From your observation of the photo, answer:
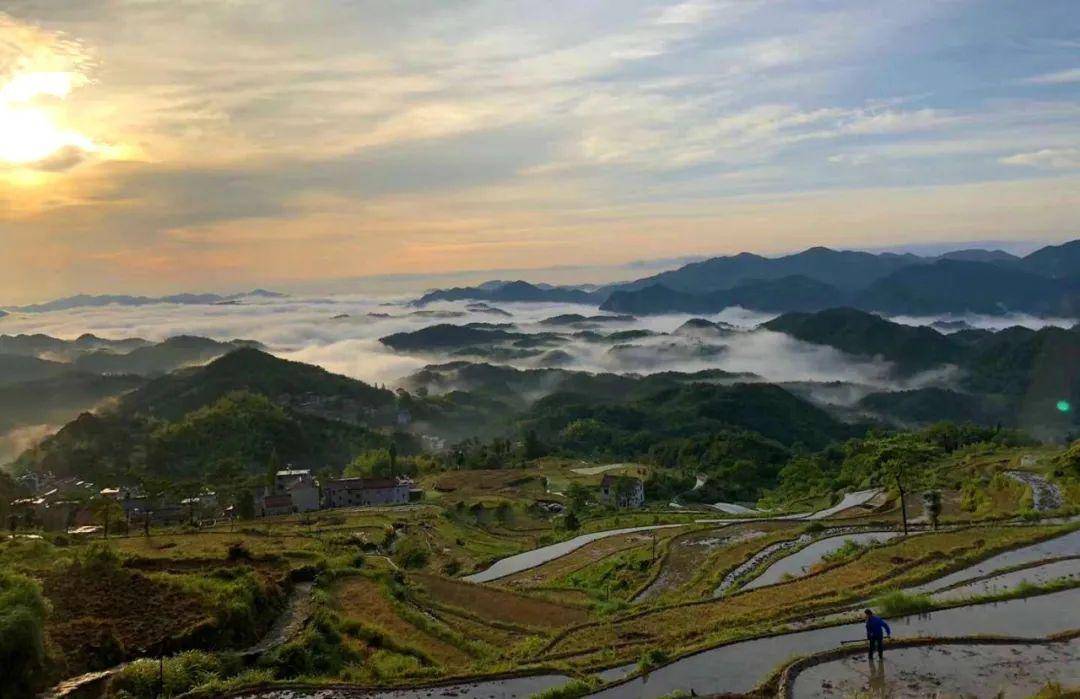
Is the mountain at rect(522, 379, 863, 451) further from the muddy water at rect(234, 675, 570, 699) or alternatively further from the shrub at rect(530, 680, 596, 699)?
the shrub at rect(530, 680, 596, 699)

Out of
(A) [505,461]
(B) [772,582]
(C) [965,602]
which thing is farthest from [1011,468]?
(A) [505,461]

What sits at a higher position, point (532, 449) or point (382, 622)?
point (382, 622)

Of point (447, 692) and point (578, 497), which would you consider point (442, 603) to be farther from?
point (578, 497)

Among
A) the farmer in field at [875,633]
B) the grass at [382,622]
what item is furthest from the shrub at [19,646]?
the farmer in field at [875,633]

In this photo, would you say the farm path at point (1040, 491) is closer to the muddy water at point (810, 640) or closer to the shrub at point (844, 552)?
the shrub at point (844, 552)

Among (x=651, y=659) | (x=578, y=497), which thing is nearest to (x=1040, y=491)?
(x=651, y=659)

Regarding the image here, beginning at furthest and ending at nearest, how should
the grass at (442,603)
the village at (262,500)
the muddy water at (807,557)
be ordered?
the village at (262,500) < the muddy water at (807,557) < the grass at (442,603)

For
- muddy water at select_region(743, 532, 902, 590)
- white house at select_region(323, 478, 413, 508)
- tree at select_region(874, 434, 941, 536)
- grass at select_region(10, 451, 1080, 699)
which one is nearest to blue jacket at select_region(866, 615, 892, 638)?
grass at select_region(10, 451, 1080, 699)

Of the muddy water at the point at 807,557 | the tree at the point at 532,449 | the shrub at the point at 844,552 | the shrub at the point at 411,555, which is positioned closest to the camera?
the muddy water at the point at 807,557
